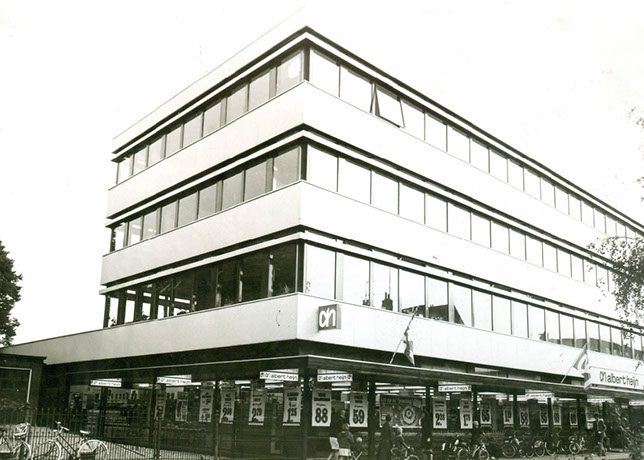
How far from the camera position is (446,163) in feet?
106

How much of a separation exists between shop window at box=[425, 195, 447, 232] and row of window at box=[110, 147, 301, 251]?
736 centimetres

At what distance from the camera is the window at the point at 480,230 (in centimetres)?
3359

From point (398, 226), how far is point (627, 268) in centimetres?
844

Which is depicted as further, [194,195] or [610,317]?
[610,317]

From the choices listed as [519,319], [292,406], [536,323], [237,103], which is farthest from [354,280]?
[536,323]

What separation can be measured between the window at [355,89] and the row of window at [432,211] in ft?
8.14

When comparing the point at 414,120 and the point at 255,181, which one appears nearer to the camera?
the point at 255,181

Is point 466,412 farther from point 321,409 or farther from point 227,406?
point 227,406

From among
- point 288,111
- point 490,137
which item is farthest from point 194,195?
point 490,137

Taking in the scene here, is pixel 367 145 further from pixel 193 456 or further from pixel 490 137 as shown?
pixel 193 456

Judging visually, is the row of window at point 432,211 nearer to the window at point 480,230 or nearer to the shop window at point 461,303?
the window at point 480,230

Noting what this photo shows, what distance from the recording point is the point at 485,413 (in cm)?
3200

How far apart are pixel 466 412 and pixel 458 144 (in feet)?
39.4

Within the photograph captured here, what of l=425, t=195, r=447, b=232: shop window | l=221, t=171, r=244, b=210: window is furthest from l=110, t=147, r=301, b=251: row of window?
l=425, t=195, r=447, b=232: shop window
